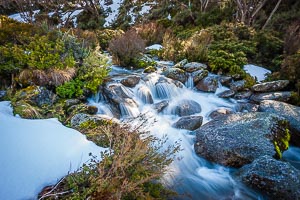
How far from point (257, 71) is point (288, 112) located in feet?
10.6

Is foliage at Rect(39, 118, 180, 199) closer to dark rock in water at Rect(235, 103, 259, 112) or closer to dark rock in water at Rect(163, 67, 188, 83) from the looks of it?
dark rock in water at Rect(235, 103, 259, 112)

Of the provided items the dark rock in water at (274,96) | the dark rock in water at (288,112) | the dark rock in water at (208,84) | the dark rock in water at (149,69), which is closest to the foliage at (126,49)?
the dark rock in water at (149,69)

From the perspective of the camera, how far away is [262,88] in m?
A: 7.29

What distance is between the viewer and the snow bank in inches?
332

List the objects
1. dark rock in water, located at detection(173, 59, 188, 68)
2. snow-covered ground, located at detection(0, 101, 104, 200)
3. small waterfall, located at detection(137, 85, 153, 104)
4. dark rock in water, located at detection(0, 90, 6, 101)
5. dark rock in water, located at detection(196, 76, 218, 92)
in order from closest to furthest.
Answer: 1. snow-covered ground, located at detection(0, 101, 104, 200)
2. dark rock in water, located at detection(0, 90, 6, 101)
3. small waterfall, located at detection(137, 85, 153, 104)
4. dark rock in water, located at detection(196, 76, 218, 92)
5. dark rock in water, located at detection(173, 59, 188, 68)

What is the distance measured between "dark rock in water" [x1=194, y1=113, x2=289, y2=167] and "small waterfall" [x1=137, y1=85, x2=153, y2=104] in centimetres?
214

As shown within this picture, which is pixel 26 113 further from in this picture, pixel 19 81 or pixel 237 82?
pixel 237 82

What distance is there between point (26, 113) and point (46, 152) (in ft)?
5.02

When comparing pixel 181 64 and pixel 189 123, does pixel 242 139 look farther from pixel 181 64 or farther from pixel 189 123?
pixel 181 64

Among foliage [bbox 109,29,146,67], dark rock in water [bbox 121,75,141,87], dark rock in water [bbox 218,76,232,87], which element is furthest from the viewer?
foliage [bbox 109,29,146,67]

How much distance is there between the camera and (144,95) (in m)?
7.02

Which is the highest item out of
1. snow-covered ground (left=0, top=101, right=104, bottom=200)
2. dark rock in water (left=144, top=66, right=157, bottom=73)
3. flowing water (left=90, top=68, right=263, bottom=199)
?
snow-covered ground (left=0, top=101, right=104, bottom=200)

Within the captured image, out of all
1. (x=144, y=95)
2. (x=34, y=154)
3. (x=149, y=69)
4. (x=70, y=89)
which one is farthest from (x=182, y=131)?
(x=34, y=154)

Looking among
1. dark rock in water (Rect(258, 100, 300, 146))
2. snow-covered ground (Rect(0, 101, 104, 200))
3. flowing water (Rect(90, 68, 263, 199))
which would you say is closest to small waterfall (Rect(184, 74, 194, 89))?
flowing water (Rect(90, 68, 263, 199))
